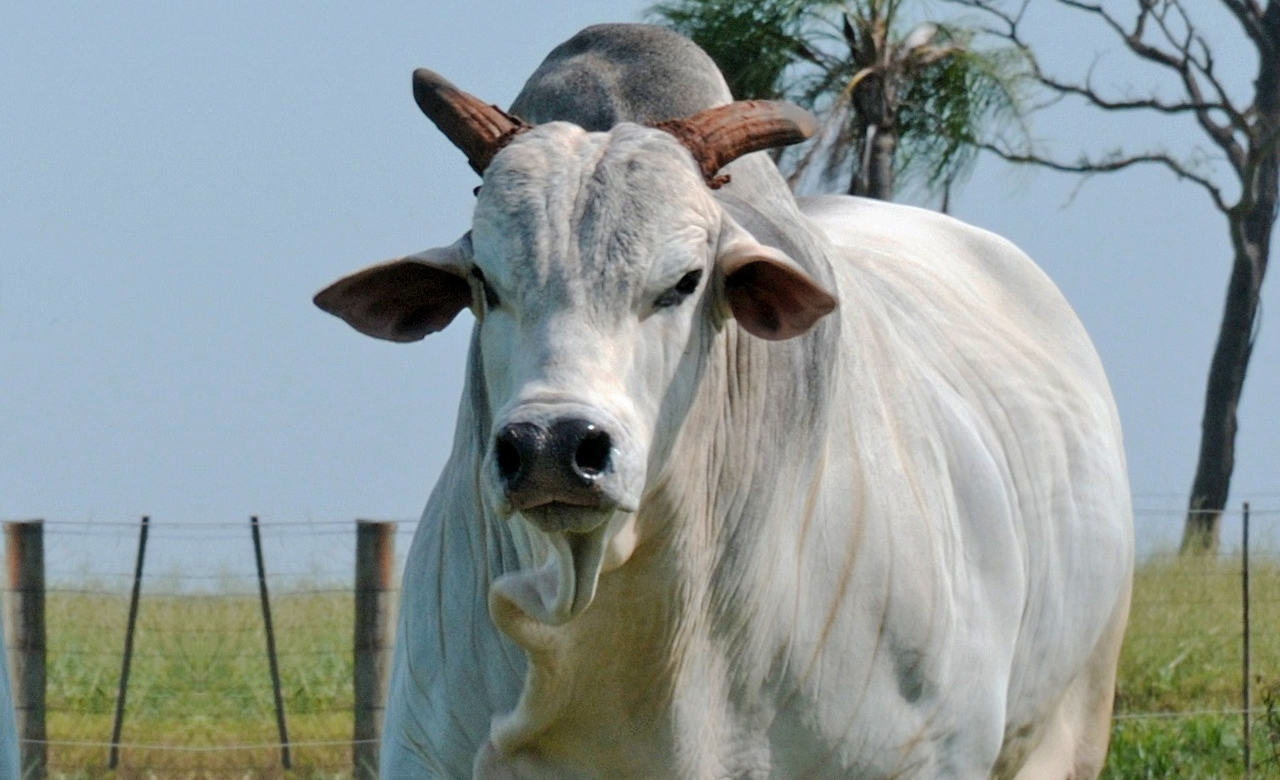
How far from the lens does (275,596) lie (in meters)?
8.13

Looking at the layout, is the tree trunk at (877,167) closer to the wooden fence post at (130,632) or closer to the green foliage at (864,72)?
the green foliage at (864,72)

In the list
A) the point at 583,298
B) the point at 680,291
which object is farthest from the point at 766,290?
the point at 583,298

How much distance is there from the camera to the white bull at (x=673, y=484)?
3100 millimetres

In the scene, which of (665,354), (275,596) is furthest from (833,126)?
(665,354)

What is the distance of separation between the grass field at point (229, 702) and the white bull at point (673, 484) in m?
3.79

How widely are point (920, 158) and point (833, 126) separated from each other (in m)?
0.77

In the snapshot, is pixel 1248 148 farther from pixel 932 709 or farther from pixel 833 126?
pixel 932 709

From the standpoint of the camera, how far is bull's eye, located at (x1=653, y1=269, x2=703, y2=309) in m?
3.19

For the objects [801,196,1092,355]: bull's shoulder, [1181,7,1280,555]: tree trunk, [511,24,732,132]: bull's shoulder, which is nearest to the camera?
[511,24,732,132]: bull's shoulder

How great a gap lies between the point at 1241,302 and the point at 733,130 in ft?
46.4

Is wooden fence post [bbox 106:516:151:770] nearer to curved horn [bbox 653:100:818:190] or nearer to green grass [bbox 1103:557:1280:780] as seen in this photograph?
green grass [bbox 1103:557:1280:780]

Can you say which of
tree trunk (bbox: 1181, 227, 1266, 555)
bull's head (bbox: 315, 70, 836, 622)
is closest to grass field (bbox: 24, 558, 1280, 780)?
bull's head (bbox: 315, 70, 836, 622)

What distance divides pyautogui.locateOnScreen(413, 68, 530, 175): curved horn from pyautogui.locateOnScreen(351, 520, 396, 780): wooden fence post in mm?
4368

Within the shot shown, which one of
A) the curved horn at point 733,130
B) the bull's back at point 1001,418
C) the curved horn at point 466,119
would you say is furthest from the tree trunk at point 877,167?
the curved horn at point 466,119
